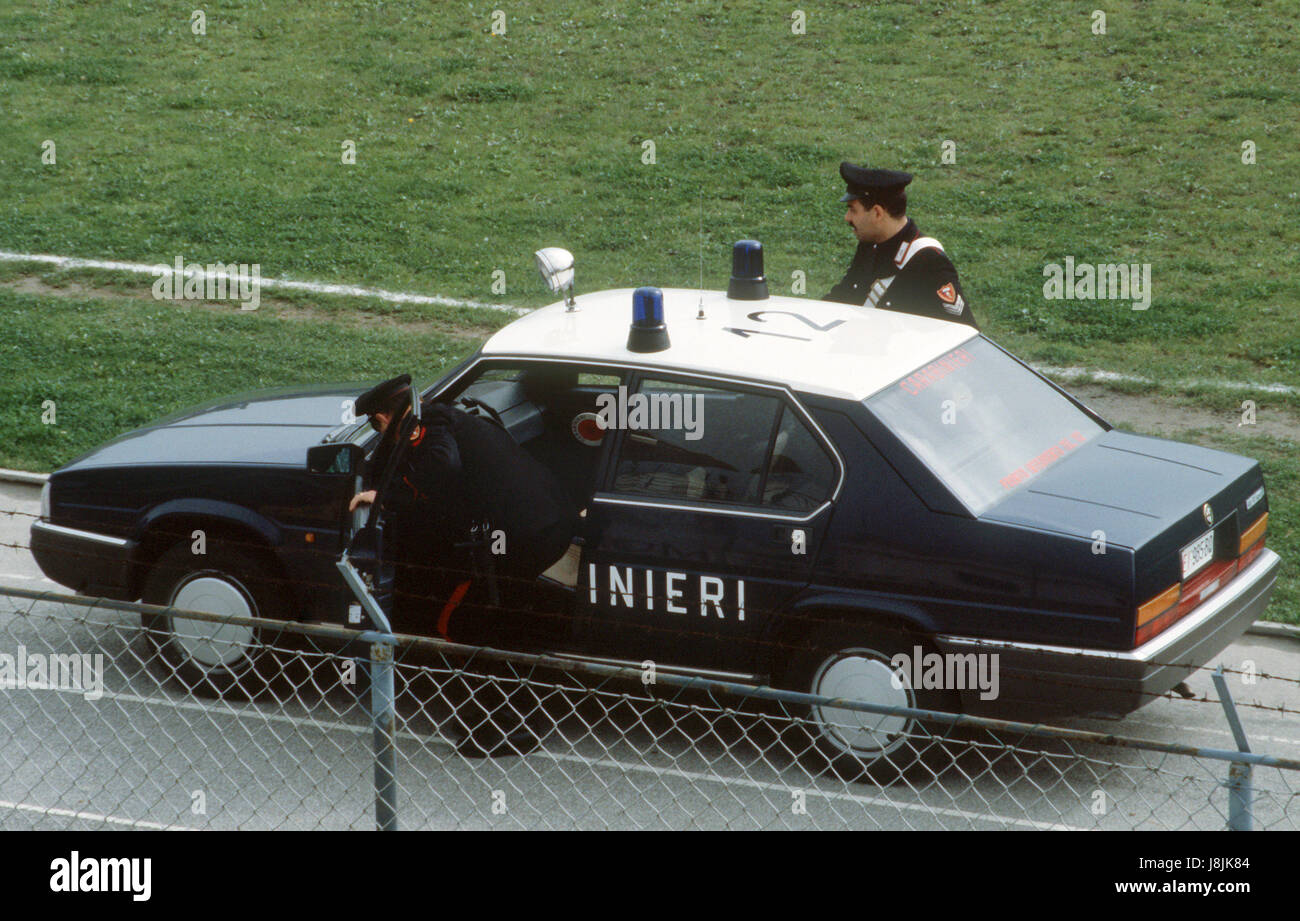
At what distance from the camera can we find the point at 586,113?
1714 centimetres

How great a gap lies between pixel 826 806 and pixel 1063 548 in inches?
48.2

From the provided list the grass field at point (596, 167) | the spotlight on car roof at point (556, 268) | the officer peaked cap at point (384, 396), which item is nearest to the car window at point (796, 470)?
the spotlight on car roof at point (556, 268)

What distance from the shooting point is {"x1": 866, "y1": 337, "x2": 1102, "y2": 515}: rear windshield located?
18.2 ft

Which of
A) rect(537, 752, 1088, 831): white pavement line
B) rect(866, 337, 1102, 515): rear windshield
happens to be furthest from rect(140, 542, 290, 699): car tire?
rect(866, 337, 1102, 515): rear windshield

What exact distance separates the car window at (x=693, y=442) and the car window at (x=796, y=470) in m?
0.04

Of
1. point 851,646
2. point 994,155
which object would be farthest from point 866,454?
point 994,155

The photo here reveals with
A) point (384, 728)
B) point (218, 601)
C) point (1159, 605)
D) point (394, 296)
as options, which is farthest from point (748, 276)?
point (394, 296)

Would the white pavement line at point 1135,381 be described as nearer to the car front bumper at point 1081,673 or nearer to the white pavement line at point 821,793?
the car front bumper at point 1081,673

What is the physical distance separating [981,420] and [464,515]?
77.5 inches

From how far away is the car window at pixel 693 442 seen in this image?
18.8ft

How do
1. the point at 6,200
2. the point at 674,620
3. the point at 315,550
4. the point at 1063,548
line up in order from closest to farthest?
the point at 1063,548, the point at 674,620, the point at 315,550, the point at 6,200

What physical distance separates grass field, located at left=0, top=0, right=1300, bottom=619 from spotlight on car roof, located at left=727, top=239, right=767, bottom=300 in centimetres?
326

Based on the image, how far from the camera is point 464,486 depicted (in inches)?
227

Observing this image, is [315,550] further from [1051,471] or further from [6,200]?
[6,200]
